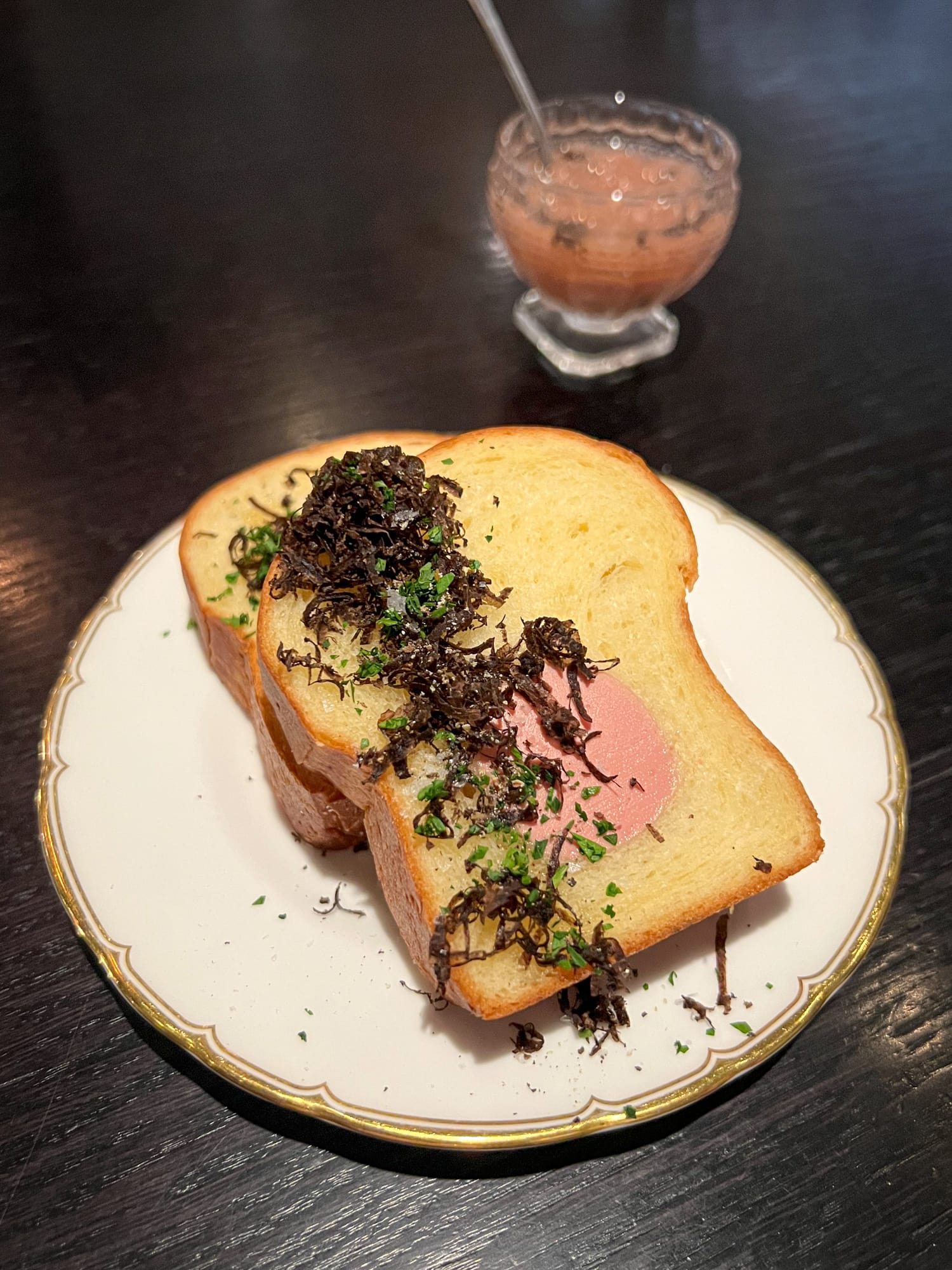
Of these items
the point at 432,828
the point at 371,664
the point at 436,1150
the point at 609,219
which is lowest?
the point at 436,1150

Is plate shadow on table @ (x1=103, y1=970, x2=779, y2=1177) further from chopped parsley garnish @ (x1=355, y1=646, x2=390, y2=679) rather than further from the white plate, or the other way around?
chopped parsley garnish @ (x1=355, y1=646, x2=390, y2=679)

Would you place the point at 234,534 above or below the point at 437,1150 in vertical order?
above

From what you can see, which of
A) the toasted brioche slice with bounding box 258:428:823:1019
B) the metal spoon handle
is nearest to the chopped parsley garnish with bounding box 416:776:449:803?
the toasted brioche slice with bounding box 258:428:823:1019

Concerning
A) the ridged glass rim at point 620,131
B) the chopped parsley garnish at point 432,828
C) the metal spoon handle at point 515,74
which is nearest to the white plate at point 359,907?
the chopped parsley garnish at point 432,828

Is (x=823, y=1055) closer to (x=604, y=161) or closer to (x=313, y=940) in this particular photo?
(x=313, y=940)

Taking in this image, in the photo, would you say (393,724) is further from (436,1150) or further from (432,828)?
(436,1150)

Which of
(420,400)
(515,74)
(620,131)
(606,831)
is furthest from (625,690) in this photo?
(620,131)

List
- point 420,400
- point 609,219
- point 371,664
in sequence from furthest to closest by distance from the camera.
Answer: point 420,400, point 609,219, point 371,664
